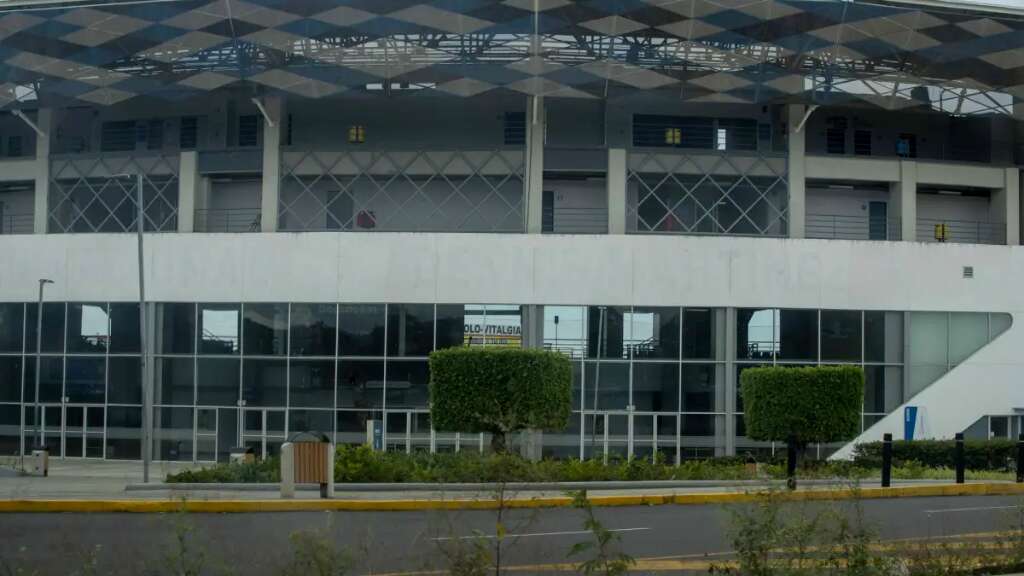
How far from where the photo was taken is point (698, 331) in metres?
40.7

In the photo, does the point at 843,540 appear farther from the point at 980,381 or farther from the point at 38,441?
the point at 38,441

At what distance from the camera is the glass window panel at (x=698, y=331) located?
1601 inches

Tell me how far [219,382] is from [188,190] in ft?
21.5

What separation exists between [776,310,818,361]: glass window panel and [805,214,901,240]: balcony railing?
5.36 meters

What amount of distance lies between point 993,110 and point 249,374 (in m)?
25.5

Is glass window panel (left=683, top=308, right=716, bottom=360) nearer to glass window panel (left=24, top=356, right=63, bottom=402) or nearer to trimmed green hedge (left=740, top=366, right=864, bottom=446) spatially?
trimmed green hedge (left=740, top=366, right=864, bottom=446)

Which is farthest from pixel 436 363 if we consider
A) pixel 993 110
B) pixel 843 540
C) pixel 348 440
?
pixel 993 110

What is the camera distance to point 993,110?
4309 cm

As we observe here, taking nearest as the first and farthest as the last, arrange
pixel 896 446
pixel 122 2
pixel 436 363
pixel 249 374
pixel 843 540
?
pixel 843 540, pixel 436 363, pixel 896 446, pixel 122 2, pixel 249 374

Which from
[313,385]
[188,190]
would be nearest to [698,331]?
[313,385]

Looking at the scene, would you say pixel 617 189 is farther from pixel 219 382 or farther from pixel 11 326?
pixel 11 326

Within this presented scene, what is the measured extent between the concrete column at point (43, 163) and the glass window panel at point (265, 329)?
8.77 m

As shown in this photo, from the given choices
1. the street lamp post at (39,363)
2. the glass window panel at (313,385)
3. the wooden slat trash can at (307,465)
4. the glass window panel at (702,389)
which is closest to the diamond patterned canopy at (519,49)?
the street lamp post at (39,363)

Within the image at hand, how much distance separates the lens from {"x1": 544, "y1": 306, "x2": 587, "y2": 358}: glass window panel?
40.4m
